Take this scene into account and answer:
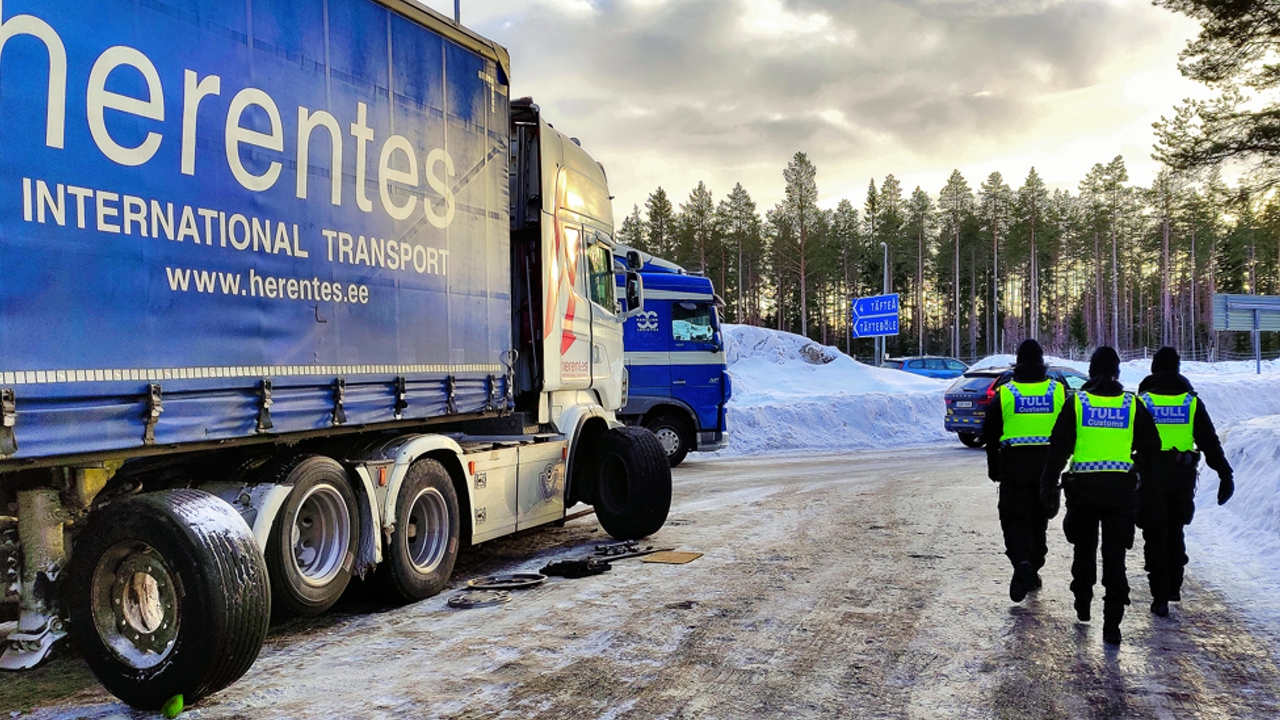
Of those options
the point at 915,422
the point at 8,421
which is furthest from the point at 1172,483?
the point at 915,422

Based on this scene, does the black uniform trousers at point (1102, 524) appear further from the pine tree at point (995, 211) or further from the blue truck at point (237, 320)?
the pine tree at point (995, 211)

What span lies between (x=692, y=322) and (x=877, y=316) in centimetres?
2050

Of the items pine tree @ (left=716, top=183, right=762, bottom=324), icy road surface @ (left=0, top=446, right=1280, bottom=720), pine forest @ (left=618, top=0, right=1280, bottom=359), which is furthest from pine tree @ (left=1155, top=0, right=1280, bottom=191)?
pine tree @ (left=716, top=183, right=762, bottom=324)

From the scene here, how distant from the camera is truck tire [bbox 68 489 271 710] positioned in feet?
13.1

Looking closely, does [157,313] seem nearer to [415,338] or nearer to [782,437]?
[415,338]

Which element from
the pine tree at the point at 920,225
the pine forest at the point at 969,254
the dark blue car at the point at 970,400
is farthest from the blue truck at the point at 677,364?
the pine tree at the point at 920,225

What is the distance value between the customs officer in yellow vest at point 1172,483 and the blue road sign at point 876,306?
88.8 ft

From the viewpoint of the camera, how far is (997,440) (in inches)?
251

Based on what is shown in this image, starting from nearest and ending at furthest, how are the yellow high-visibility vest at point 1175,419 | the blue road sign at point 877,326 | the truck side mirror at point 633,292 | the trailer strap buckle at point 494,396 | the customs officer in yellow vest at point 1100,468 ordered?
the customs officer in yellow vest at point 1100,468 < the yellow high-visibility vest at point 1175,419 < the trailer strap buckle at point 494,396 < the truck side mirror at point 633,292 < the blue road sign at point 877,326

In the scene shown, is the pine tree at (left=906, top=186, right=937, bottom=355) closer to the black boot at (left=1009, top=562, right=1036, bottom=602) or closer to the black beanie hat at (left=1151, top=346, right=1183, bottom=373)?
the black beanie hat at (left=1151, top=346, right=1183, bottom=373)

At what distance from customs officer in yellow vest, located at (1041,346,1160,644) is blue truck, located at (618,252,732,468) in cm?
929

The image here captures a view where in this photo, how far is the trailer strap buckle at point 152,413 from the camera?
4.01 metres

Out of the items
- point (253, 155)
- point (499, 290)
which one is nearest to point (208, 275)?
point (253, 155)

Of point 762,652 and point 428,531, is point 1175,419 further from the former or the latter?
point 428,531
